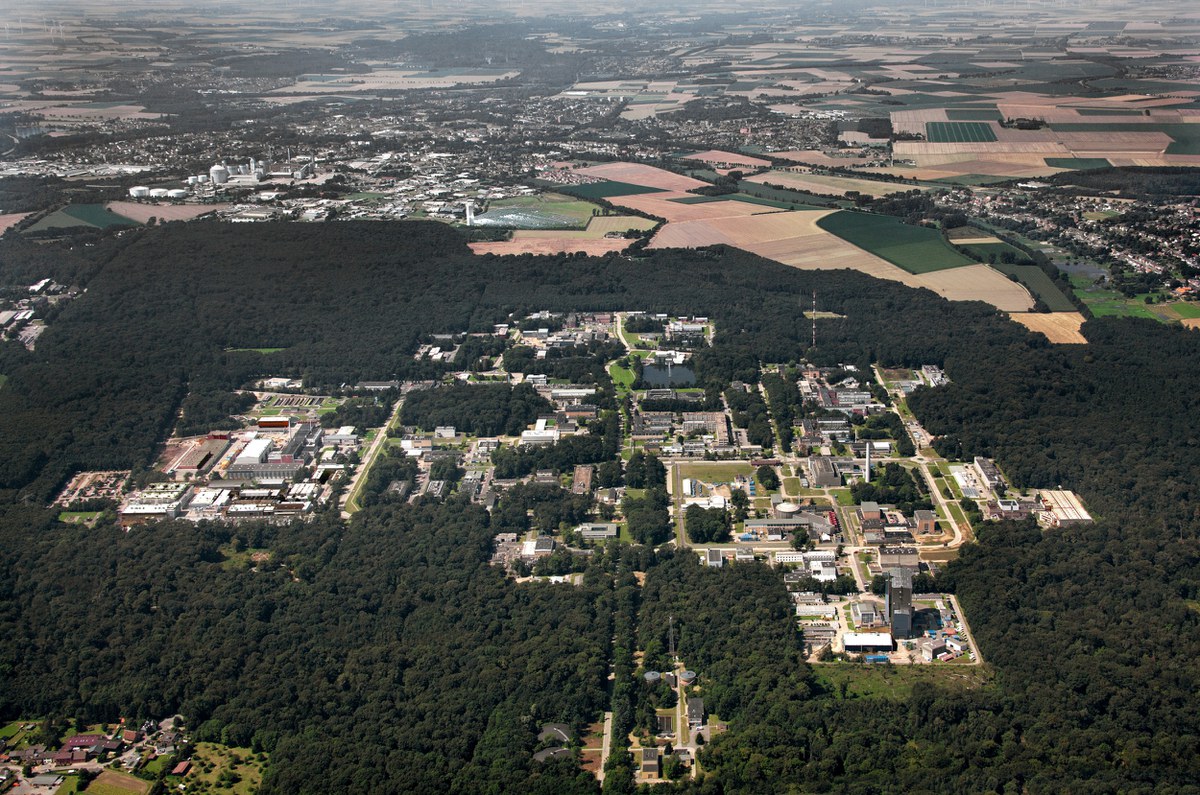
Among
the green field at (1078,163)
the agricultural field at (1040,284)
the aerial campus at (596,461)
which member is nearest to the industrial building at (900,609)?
the aerial campus at (596,461)

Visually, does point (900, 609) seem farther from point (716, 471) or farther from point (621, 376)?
point (621, 376)

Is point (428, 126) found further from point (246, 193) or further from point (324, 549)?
point (324, 549)

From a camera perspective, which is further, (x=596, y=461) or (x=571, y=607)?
(x=596, y=461)

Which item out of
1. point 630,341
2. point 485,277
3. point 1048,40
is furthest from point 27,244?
point 1048,40

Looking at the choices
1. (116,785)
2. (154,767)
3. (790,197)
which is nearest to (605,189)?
(790,197)

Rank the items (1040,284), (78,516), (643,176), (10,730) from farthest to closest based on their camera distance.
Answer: (643,176) → (1040,284) → (78,516) → (10,730)

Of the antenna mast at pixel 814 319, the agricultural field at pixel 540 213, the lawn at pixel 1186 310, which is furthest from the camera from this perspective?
the agricultural field at pixel 540 213

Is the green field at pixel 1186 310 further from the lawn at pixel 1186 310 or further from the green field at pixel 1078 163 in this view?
the green field at pixel 1078 163
